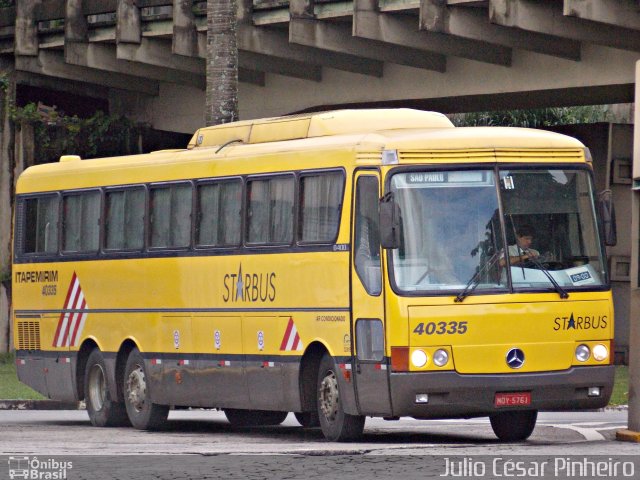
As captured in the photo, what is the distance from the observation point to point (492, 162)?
668 inches

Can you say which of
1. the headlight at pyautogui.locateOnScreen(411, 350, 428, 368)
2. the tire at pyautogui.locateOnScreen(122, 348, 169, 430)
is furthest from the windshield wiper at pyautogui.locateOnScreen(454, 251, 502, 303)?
the tire at pyautogui.locateOnScreen(122, 348, 169, 430)

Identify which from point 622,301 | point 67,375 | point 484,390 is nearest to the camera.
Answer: point 484,390

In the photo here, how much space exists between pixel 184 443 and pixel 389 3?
1306 cm

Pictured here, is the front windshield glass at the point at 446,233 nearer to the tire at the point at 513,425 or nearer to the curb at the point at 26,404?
the tire at the point at 513,425

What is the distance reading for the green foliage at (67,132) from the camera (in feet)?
117

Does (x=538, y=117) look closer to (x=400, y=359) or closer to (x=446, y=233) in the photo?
(x=446, y=233)

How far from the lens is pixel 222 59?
26.6m

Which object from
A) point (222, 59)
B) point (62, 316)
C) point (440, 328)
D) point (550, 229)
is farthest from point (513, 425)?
point (222, 59)

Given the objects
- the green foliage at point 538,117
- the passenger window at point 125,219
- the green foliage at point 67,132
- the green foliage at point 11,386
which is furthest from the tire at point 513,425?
the green foliage at point 538,117

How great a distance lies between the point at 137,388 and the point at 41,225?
10.6ft

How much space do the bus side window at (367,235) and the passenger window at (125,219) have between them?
466cm

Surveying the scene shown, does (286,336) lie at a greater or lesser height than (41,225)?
lesser

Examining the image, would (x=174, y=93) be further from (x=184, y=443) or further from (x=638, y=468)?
(x=638, y=468)

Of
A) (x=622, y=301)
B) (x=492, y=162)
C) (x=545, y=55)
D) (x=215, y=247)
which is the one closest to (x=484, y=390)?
(x=492, y=162)
